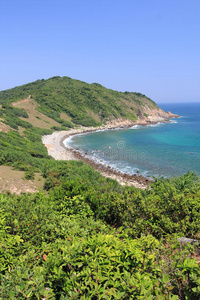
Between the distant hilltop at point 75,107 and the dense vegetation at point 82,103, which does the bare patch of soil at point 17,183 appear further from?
the dense vegetation at point 82,103

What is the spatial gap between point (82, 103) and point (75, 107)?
5.38 meters

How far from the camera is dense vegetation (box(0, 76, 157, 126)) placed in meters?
78.5

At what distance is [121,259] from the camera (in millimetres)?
3477


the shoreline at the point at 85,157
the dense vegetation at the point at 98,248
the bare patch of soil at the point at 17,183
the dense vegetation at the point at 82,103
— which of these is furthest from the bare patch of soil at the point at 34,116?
the dense vegetation at the point at 98,248

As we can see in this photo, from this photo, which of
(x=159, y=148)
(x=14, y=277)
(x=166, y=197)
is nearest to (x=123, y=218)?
(x=166, y=197)

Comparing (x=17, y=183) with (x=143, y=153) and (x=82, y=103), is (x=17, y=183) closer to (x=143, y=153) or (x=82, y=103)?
(x=143, y=153)

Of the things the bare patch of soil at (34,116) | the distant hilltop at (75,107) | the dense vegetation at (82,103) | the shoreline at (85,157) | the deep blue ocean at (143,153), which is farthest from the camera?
the dense vegetation at (82,103)

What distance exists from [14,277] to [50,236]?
1.86 m

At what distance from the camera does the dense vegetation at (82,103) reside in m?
78.5

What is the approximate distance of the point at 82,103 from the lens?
90.0m

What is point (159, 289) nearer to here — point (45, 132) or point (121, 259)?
point (121, 259)

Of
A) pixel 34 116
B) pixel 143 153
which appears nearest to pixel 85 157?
pixel 143 153

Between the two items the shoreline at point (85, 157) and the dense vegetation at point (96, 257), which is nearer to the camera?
the dense vegetation at point (96, 257)

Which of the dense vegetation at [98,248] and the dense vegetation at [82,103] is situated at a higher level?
the dense vegetation at [82,103]
